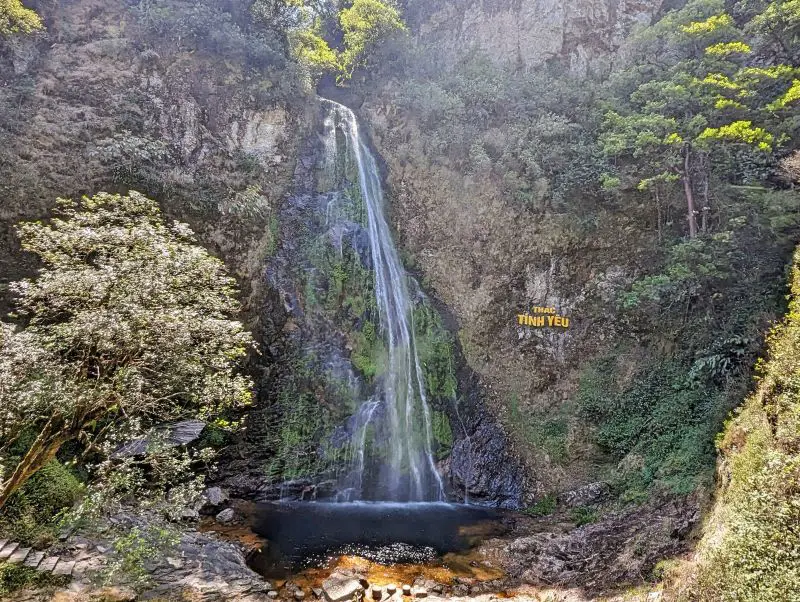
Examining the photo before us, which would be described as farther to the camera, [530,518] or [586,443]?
[586,443]

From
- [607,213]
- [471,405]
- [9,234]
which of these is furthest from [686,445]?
[9,234]

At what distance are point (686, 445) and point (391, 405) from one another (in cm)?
828

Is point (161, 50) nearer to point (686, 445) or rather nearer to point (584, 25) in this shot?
point (584, 25)

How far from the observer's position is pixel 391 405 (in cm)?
1473

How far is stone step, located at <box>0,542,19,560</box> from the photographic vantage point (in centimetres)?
683

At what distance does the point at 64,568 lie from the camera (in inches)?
281

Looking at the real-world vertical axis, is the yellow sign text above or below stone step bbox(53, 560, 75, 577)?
above

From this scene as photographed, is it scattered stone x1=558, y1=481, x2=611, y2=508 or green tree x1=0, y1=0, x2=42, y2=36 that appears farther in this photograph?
green tree x1=0, y1=0, x2=42, y2=36

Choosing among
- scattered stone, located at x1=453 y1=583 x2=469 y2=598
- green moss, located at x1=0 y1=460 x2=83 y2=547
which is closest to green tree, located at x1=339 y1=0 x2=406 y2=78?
green moss, located at x1=0 y1=460 x2=83 y2=547

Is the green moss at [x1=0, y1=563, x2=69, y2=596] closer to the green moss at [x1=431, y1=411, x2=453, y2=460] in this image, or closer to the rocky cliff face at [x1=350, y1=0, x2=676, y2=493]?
the green moss at [x1=431, y1=411, x2=453, y2=460]

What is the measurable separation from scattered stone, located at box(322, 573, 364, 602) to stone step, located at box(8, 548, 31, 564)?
488 centimetres

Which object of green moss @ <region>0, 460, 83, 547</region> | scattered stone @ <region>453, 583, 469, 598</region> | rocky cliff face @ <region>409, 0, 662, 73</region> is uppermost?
rocky cliff face @ <region>409, 0, 662, 73</region>

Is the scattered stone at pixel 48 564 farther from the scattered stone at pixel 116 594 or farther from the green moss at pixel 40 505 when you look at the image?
the scattered stone at pixel 116 594

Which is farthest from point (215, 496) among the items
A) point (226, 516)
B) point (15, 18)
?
point (15, 18)
